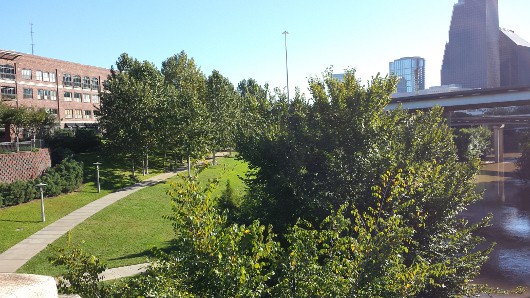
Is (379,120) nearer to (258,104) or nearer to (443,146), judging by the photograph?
(443,146)

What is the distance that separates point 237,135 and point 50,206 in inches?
829

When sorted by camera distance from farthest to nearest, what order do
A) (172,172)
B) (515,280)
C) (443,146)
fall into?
(172,172) → (515,280) → (443,146)

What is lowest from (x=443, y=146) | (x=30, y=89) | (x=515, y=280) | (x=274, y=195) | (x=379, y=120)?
(x=515, y=280)

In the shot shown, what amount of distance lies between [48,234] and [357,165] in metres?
20.7

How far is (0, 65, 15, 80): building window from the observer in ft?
178

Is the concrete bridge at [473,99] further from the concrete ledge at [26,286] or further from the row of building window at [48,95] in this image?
the concrete ledge at [26,286]

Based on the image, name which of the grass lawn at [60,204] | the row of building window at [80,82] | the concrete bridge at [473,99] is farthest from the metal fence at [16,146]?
the concrete bridge at [473,99]

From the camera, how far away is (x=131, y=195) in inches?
1437

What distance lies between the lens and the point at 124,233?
27.3m

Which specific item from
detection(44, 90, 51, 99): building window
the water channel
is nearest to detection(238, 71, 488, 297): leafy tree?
the water channel

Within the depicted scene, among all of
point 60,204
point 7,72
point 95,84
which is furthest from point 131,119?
point 95,84

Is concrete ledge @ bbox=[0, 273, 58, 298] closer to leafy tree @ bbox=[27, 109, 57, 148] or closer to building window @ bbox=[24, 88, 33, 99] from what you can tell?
leafy tree @ bbox=[27, 109, 57, 148]

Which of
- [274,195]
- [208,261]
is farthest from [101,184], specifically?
[208,261]

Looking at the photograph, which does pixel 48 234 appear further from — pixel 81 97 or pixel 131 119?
pixel 81 97
